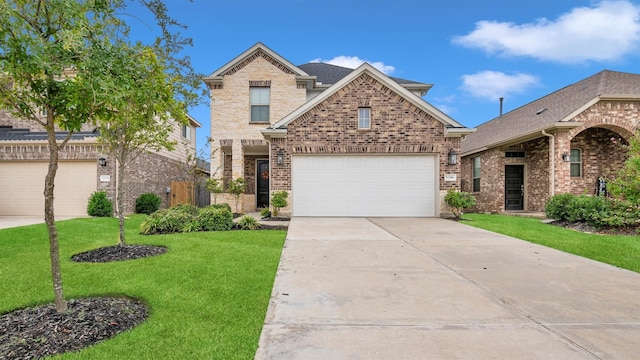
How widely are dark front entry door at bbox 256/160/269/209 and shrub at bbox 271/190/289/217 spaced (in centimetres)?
427

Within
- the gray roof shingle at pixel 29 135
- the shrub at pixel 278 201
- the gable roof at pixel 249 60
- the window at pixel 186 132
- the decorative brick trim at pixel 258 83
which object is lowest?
the shrub at pixel 278 201

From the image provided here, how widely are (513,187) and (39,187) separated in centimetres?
2053

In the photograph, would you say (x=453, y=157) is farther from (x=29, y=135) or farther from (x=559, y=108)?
(x=29, y=135)

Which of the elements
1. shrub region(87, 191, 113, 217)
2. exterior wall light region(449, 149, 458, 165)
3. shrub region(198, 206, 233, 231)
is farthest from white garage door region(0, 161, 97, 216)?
exterior wall light region(449, 149, 458, 165)

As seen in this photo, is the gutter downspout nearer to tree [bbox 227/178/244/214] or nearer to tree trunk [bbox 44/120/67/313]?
tree [bbox 227/178/244/214]

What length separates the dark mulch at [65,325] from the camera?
250cm

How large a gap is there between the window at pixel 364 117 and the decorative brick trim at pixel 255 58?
457cm

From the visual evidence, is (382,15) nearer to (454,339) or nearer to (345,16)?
(345,16)

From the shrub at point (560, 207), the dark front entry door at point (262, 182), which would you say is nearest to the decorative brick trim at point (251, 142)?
the dark front entry door at point (262, 182)

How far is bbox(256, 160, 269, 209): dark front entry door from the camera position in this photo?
15211mm

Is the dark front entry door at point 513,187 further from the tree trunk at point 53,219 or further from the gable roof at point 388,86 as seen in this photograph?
the tree trunk at point 53,219

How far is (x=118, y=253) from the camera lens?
578 cm

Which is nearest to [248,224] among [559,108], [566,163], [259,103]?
[259,103]

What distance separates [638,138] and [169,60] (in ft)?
39.9
